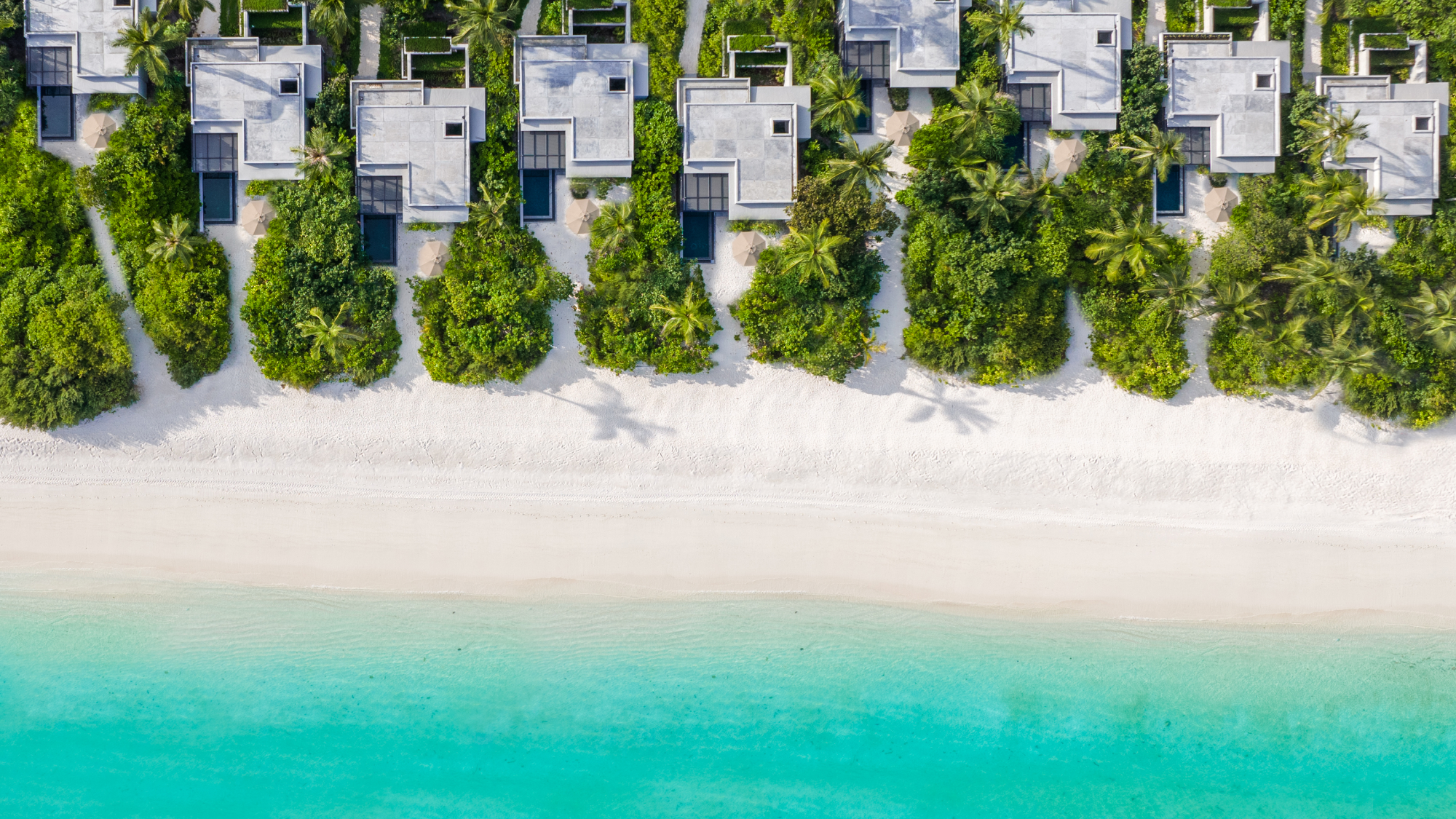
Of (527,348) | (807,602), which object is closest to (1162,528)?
(807,602)

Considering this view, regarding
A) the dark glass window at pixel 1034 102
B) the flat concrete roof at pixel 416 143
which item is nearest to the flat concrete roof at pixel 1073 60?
the dark glass window at pixel 1034 102

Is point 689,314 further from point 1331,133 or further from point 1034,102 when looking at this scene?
point 1331,133

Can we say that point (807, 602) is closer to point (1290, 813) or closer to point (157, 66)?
point (1290, 813)

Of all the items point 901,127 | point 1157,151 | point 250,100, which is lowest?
point 1157,151

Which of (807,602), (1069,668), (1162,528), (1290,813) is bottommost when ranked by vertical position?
(1290,813)

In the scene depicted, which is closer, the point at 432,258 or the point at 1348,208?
the point at 1348,208

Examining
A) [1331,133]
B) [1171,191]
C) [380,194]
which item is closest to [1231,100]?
[1331,133]
